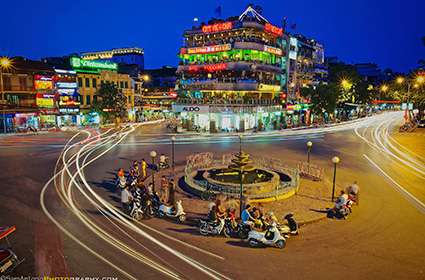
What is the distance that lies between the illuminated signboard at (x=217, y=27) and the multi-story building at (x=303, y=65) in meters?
20.3

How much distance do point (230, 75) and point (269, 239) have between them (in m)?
47.0

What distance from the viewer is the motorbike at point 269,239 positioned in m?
11.6

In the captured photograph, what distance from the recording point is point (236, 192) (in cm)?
1691

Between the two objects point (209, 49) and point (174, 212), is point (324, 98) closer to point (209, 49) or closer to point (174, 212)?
point (209, 49)

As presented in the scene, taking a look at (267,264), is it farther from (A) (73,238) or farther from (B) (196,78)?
(B) (196,78)

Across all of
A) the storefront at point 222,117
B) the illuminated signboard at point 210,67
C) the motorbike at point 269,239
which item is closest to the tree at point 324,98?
the storefront at point 222,117

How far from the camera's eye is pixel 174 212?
14359mm

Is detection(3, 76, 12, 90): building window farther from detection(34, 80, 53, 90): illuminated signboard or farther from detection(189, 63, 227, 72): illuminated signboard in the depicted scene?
detection(189, 63, 227, 72): illuminated signboard

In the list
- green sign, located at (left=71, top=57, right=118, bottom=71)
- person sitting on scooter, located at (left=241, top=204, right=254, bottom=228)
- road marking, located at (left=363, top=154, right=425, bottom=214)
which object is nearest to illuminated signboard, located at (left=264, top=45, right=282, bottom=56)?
green sign, located at (left=71, top=57, right=118, bottom=71)

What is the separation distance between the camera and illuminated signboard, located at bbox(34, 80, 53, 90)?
54031 mm

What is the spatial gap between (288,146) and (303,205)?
65.6 feet

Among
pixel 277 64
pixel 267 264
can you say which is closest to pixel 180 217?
pixel 267 264

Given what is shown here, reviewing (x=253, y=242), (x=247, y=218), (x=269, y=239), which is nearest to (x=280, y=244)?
(x=269, y=239)

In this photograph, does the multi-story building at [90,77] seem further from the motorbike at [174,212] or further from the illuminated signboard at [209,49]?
the motorbike at [174,212]
